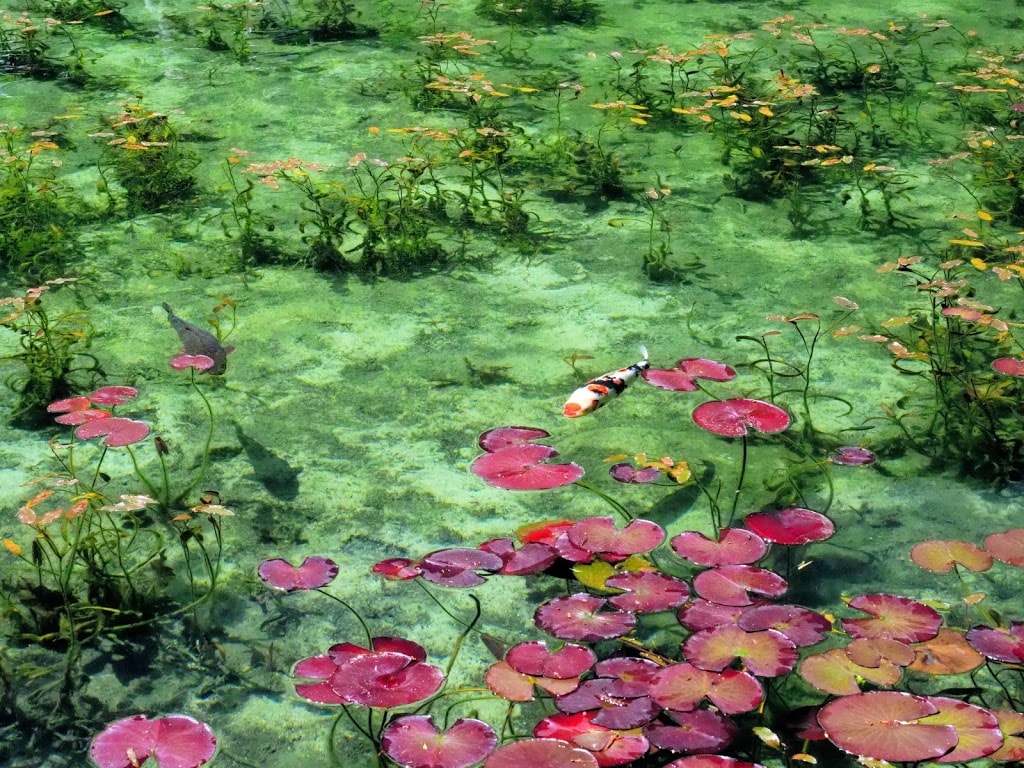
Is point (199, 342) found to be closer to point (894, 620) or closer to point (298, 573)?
point (298, 573)

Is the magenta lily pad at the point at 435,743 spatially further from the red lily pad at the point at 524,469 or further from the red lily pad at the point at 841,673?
the red lily pad at the point at 524,469

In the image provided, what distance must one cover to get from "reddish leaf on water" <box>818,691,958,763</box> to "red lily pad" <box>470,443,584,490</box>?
0.88m

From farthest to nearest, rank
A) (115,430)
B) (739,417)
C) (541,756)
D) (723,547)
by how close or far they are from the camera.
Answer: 1. (739,417)
2. (115,430)
3. (723,547)
4. (541,756)

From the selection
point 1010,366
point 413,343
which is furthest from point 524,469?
point 1010,366

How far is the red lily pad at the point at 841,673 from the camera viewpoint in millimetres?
2219

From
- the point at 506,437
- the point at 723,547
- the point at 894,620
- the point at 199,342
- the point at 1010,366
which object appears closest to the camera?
the point at 894,620

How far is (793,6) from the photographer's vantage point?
21.8 feet

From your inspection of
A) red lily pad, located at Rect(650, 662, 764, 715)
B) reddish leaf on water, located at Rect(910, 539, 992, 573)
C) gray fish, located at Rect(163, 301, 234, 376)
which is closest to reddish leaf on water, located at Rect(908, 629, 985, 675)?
reddish leaf on water, located at Rect(910, 539, 992, 573)

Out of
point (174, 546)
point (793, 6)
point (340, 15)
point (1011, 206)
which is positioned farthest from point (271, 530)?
point (793, 6)

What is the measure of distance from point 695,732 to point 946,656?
56 centimetres

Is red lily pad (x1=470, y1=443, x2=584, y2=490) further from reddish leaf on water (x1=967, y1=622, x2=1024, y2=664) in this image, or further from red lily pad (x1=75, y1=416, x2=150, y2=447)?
reddish leaf on water (x1=967, y1=622, x2=1024, y2=664)

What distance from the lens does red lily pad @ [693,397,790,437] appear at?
2896mm

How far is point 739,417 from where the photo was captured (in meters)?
2.93

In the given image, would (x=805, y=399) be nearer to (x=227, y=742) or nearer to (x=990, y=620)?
(x=990, y=620)
